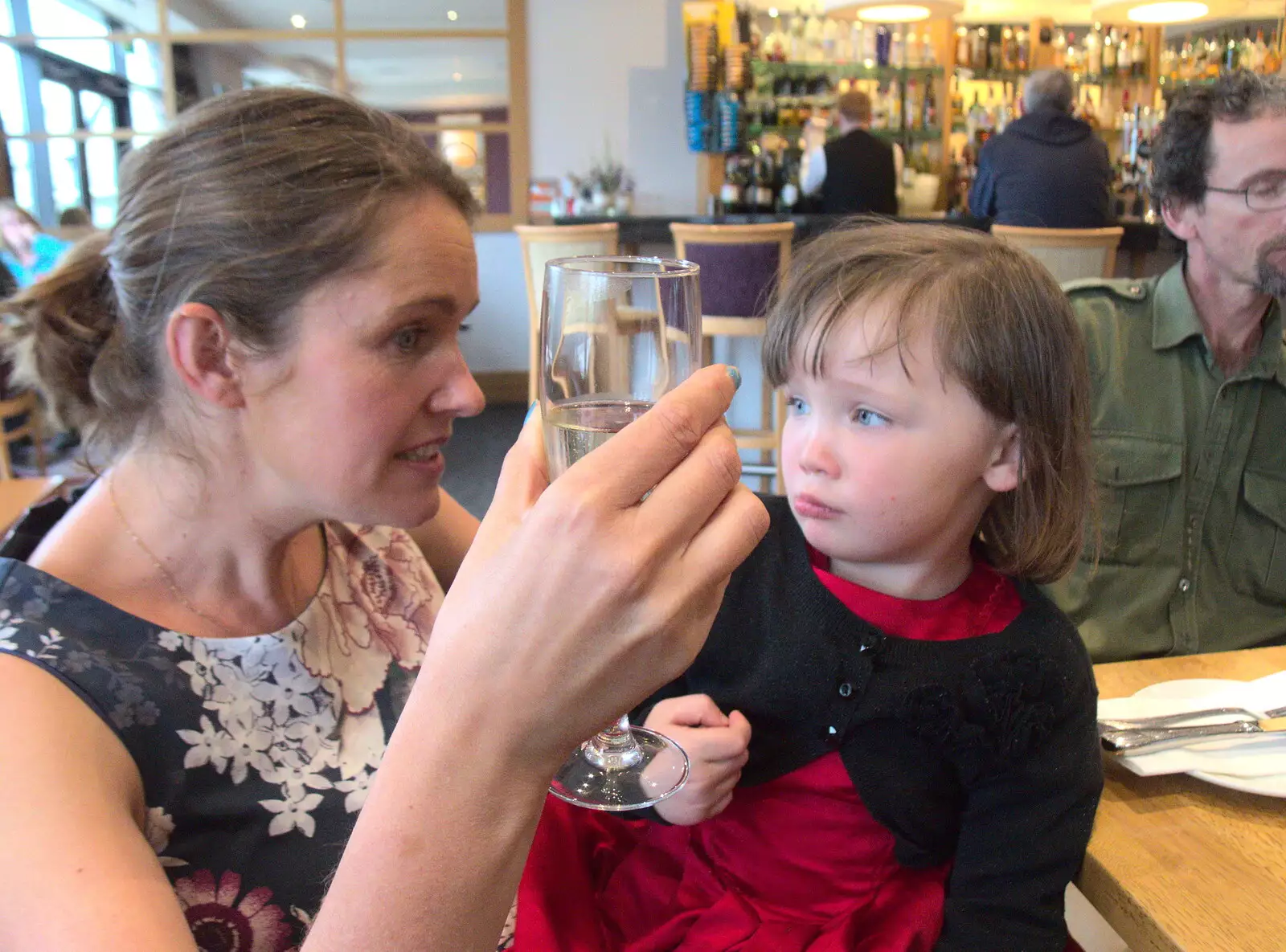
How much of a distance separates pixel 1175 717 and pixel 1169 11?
5722 millimetres

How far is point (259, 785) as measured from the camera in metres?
1.13

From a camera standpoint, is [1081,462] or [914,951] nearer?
[914,951]

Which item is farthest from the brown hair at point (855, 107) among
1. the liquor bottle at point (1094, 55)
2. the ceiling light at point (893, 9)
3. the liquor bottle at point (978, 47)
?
the liquor bottle at point (1094, 55)

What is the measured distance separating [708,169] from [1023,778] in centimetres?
655

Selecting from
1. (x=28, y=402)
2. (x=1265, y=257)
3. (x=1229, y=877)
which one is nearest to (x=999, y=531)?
(x=1229, y=877)

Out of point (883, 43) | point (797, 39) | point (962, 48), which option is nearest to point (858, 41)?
point (883, 43)

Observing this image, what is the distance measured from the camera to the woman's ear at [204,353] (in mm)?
1145

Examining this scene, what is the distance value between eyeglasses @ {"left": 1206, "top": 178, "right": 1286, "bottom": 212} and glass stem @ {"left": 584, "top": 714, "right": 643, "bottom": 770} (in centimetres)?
164

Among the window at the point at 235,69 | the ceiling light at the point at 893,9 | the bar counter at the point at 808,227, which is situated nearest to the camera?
the bar counter at the point at 808,227

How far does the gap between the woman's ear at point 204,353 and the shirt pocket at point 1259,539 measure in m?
1.77

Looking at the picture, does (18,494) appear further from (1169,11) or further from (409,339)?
(1169,11)

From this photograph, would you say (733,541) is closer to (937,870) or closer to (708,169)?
(937,870)

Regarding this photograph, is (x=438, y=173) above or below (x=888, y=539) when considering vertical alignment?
above

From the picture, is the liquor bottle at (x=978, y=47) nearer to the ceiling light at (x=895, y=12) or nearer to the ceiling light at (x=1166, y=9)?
the ceiling light at (x=1166, y=9)
